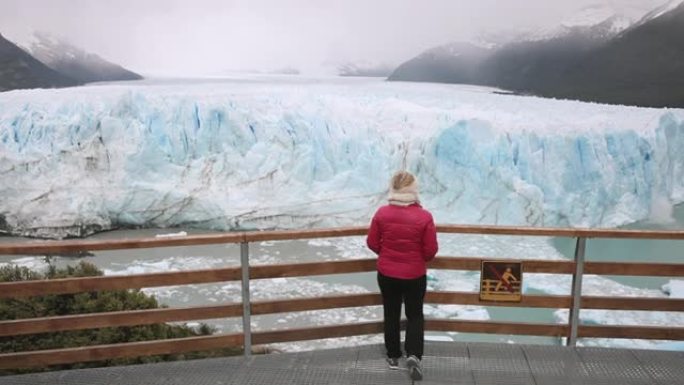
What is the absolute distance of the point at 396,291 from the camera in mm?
2537

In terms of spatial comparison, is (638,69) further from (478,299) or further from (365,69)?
(478,299)

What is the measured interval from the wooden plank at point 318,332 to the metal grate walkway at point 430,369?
8 centimetres

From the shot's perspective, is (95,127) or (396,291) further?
(95,127)

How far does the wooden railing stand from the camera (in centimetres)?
253

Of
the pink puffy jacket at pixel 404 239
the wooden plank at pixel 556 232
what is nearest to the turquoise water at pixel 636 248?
the wooden plank at pixel 556 232

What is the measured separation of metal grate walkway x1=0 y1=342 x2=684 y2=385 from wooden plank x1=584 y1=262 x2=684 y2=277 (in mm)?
413

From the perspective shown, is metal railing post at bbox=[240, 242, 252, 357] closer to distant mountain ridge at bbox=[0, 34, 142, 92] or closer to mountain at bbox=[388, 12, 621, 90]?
distant mountain ridge at bbox=[0, 34, 142, 92]

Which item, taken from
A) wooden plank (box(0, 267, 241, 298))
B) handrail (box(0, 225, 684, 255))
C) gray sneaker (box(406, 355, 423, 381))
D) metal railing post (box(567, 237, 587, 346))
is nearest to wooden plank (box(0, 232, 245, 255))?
handrail (box(0, 225, 684, 255))

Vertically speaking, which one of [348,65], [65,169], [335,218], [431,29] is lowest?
[335,218]

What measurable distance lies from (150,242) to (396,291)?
3.82 feet

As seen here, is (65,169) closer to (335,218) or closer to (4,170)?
(4,170)

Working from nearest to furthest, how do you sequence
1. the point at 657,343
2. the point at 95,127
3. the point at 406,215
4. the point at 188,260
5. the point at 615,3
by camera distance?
the point at 406,215, the point at 657,343, the point at 188,260, the point at 95,127, the point at 615,3

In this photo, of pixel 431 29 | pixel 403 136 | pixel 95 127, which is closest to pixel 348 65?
pixel 431 29

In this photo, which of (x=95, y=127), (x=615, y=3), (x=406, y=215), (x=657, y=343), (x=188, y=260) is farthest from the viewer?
(x=615, y=3)
